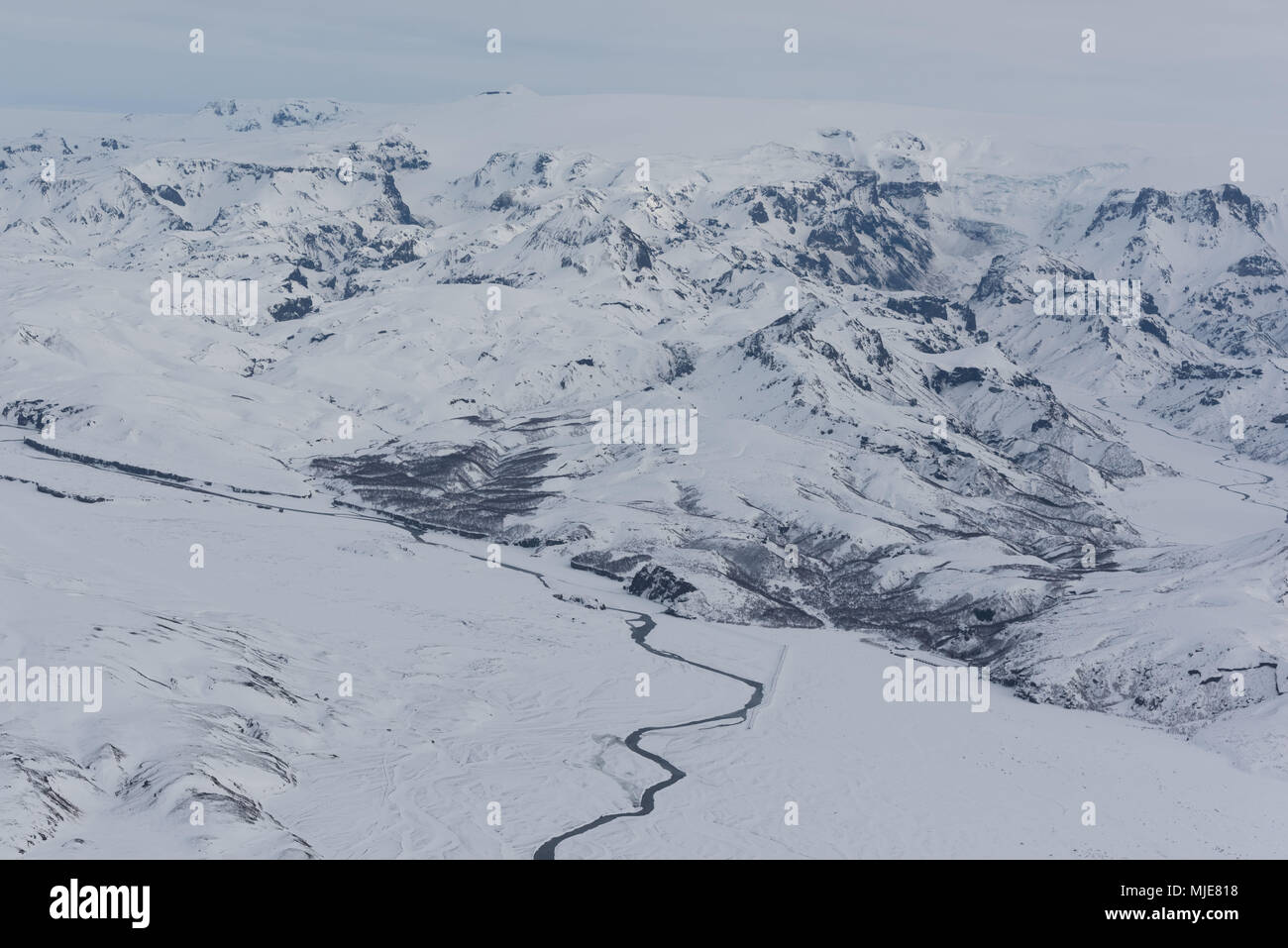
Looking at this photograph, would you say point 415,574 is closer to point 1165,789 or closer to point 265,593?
point 265,593

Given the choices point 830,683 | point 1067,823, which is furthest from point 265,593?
point 1067,823

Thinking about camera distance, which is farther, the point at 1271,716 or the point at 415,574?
the point at 415,574

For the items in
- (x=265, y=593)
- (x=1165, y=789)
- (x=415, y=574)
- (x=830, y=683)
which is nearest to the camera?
(x=1165, y=789)
